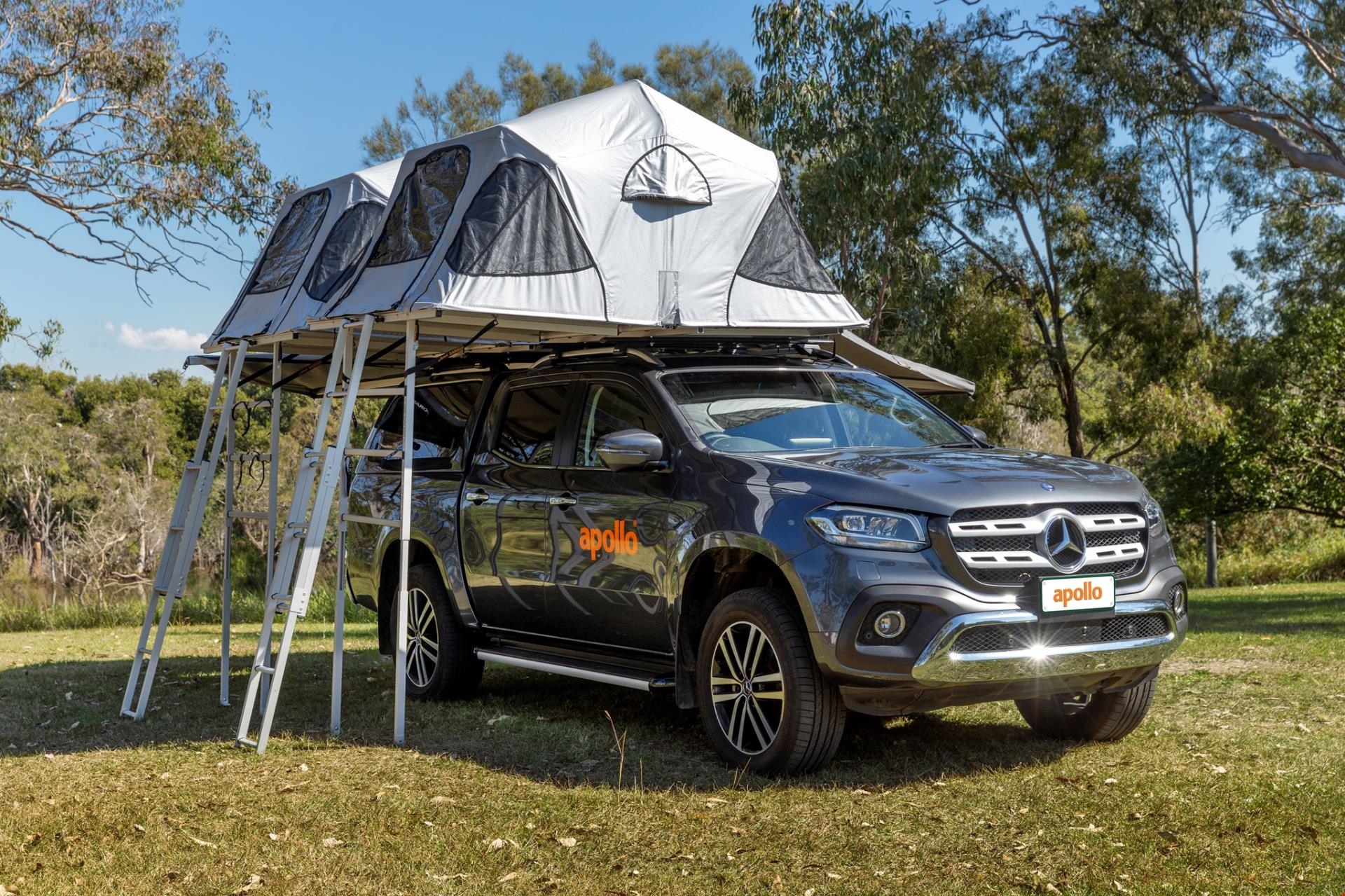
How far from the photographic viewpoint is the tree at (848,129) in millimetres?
19891

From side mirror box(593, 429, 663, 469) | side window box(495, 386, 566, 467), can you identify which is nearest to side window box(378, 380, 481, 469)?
side window box(495, 386, 566, 467)

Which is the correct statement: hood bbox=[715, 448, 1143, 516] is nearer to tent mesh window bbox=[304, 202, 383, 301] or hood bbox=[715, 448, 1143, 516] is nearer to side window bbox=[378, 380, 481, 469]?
side window bbox=[378, 380, 481, 469]

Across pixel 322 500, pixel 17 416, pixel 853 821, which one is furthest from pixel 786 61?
pixel 17 416

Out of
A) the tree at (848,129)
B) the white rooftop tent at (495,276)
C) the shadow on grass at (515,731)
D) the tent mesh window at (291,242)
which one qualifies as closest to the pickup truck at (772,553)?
the shadow on grass at (515,731)

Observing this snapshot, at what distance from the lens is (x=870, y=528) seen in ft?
18.2

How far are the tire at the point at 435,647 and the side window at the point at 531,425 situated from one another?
104 centimetres

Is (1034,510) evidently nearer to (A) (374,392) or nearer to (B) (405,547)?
(B) (405,547)

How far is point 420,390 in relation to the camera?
8.91m

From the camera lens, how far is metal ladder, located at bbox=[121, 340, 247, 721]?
8266mm

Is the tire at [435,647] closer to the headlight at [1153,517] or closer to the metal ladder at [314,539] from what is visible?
the metal ladder at [314,539]

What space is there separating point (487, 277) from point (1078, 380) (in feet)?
82.6

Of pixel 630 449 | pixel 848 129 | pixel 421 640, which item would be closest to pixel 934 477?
pixel 630 449

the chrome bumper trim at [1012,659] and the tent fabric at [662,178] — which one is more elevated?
the tent fabric at [662,178]

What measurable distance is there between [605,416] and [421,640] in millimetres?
2154
